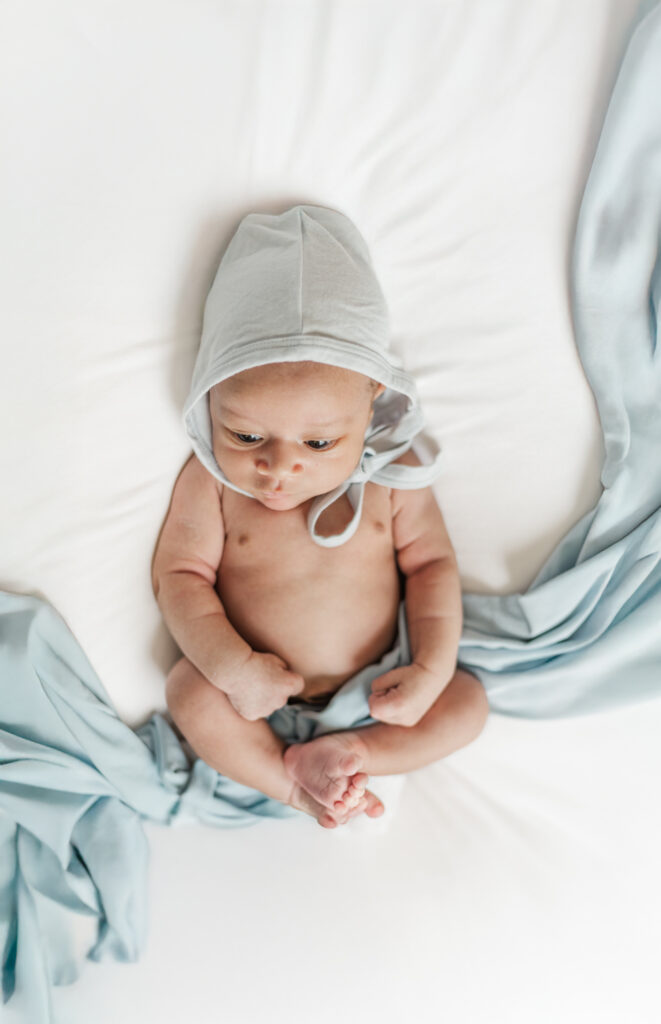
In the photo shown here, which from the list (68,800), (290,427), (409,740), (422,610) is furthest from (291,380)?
(68,800)

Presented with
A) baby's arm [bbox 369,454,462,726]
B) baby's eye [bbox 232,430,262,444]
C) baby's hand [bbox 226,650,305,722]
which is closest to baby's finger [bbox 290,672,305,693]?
baby's hand [bbox 226,650,305,722]

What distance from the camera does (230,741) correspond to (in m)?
1.18

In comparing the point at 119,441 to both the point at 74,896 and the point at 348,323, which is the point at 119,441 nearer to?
the point at 348,323

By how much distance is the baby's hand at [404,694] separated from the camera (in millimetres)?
1167

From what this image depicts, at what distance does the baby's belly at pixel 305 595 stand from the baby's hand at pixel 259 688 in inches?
2.4

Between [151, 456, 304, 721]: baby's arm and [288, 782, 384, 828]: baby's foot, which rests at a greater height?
[151, 456, 304, 721]: baby's arm

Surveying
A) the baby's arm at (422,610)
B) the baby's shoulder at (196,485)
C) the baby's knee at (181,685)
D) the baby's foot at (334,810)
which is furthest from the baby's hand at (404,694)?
the baby's shoulder at (196,485)

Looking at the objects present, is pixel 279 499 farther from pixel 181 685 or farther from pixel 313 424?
pixel 181 685

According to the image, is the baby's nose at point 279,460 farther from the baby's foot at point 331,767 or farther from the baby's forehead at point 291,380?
the baby's foot at point 331,767

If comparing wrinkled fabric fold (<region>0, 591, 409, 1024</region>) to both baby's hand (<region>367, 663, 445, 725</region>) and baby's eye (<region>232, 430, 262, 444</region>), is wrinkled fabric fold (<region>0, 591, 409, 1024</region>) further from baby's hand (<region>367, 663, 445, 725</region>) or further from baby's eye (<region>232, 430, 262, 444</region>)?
baby's eye (<region>232, 430, 262, 444</region>)

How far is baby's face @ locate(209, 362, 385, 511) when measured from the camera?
3.43ft

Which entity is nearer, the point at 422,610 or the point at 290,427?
the point at 290,427

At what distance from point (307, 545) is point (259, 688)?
8.5 inches

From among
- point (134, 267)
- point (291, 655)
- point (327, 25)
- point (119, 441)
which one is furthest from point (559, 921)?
point (327, 25)
